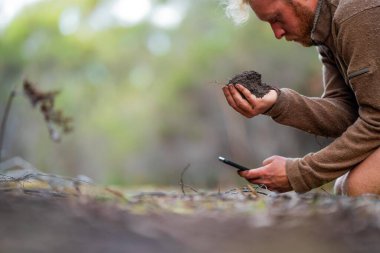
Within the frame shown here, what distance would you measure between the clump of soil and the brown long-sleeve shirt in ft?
0.57

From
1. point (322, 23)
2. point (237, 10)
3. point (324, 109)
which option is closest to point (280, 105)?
point (324, 109)

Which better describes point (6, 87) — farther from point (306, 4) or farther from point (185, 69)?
point (306, 4)

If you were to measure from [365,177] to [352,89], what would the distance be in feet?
1.65

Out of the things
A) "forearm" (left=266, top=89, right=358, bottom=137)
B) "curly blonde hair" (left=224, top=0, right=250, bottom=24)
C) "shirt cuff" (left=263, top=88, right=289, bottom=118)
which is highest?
"curly blonde hair" (left=224, top=0, right=250, bottom=24)

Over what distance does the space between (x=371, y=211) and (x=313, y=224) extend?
1.42 feet

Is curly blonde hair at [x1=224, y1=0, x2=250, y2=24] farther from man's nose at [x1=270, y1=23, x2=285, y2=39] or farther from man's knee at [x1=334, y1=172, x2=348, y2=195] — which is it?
man's knee at [x1=334, y1=172, x2=348, y2=195]

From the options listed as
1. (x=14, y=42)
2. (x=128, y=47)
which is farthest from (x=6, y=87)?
(x=128, y=47)

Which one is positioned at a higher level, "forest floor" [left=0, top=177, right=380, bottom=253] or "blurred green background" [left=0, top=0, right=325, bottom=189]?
"blurred green background" [left=0, top=0, right=325, bottom=189]

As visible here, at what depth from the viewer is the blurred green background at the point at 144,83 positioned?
1873cm

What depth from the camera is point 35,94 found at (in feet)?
14.6

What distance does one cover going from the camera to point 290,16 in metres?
3.27

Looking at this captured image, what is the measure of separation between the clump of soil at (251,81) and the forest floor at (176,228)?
1182 millimetres

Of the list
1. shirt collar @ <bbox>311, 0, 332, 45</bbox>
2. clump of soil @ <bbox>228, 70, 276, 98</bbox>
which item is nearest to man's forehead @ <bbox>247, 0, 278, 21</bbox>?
shirt collar @ <bbox>311, 0, 332, 45</bbox>

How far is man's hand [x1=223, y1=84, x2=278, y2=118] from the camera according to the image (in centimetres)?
307
